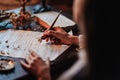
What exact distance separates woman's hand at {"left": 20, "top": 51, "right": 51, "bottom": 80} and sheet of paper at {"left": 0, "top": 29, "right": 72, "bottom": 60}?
62mm

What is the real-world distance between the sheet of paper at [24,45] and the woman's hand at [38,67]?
0.06 metres

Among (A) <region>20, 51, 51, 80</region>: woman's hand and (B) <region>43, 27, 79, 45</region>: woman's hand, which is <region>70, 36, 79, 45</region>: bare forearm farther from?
(A) <region>20, 51, 51, 80</region>: woman's hand

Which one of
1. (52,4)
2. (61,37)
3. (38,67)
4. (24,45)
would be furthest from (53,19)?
(52,4)

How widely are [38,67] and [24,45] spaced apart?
258 mm

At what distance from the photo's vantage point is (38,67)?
4.23 ft

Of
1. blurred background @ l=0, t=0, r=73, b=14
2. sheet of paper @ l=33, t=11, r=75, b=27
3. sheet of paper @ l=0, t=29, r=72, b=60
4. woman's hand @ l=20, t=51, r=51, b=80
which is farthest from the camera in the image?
blurred background @ l=0, t=0, r=73, b=14

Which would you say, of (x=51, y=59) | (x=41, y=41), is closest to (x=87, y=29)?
(x=51, y=59)

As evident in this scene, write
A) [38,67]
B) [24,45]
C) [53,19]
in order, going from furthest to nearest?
[53,19] → [24,45] → [38,67]

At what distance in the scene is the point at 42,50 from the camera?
4.80 feet

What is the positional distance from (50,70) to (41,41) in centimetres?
26

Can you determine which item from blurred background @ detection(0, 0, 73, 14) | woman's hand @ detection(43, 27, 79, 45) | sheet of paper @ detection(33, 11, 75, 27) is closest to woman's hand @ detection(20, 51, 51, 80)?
woman's hand @ detection(43, 27, 79, 45)

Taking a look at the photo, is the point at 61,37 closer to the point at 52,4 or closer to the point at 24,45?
the point at 24,45

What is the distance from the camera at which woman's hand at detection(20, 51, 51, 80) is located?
4.13ft

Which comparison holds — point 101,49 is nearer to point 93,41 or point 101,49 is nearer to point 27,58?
point 93,41
